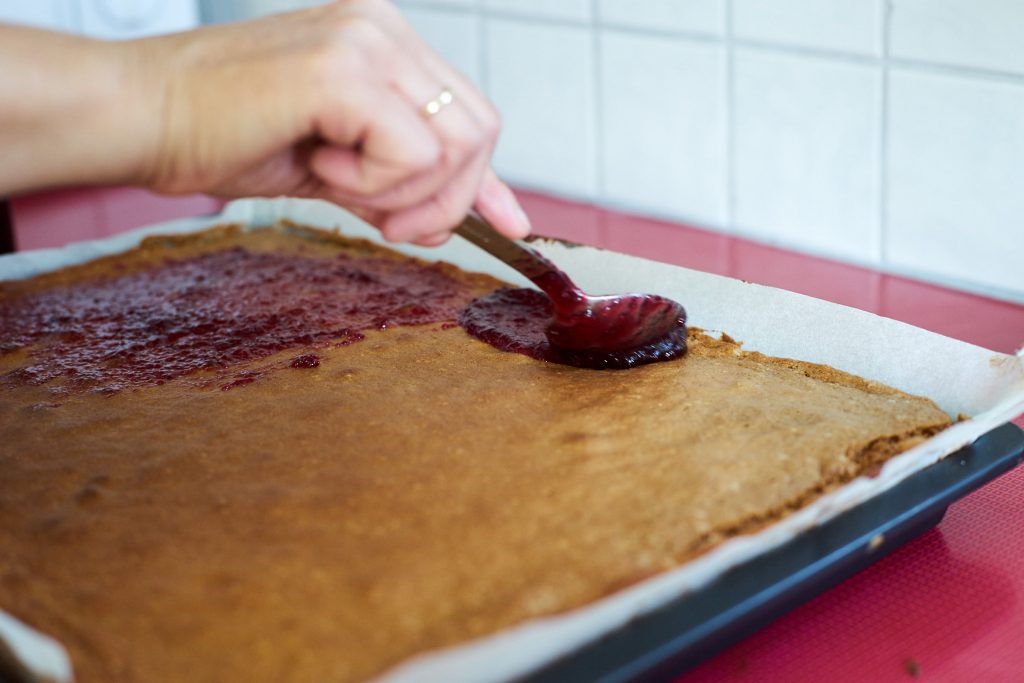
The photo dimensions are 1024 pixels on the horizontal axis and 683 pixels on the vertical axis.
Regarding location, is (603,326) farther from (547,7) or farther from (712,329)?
(547,7)

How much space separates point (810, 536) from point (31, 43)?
0.69 metres

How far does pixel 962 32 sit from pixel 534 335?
680mm

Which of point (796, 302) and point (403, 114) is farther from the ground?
point (403, 114)

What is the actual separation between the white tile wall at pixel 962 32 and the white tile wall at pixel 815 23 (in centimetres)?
4

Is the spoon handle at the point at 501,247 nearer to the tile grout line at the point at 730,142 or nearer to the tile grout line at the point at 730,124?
the tile grout line at the point at 730,142

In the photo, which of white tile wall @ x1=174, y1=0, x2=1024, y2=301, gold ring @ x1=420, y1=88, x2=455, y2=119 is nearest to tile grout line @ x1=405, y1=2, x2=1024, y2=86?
white tile wall @ x1=174, y1=0, x2=1024, y2=301

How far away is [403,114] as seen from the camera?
2.90 feet

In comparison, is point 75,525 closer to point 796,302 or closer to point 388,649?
point 388,649

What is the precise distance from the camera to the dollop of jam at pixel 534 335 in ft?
3.93

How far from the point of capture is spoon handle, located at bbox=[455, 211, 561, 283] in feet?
3.52

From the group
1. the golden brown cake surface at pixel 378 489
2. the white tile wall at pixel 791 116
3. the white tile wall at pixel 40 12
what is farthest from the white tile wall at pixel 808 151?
the white tile wall at pixel 40 12

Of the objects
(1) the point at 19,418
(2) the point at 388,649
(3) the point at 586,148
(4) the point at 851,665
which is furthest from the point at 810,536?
(3) the point at 586,148

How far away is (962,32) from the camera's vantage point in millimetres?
1425

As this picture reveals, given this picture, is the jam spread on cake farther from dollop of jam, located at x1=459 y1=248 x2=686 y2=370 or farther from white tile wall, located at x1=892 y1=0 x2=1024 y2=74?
white tile wall, located at x1=892 y1=0 x2=1024 y2=74
